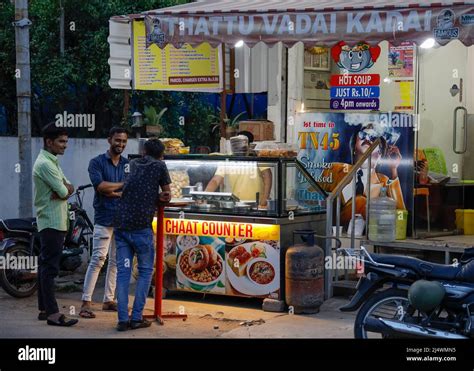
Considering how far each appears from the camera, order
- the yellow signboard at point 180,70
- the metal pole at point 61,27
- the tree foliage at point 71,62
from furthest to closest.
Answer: the tree foliage at point 71,62 < the metal pole at point 61,27 < the yellow signboard at point 180,70

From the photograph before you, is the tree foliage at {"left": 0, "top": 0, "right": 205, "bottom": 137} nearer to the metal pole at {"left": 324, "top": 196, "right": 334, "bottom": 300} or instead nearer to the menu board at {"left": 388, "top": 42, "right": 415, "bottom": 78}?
the menu board at {"left": 388, "top": 42, "right": 415, "bottom": 78}

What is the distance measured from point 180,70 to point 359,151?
8.37 feet

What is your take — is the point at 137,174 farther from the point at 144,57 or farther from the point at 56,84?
the point at 56,84

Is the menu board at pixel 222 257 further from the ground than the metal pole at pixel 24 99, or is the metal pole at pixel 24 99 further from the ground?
the metal pole at pixel 24 99

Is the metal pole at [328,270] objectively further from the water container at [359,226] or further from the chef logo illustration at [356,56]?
the chef logo illustration at [356,56]

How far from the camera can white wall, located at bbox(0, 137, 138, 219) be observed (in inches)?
526

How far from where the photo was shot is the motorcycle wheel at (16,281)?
10.6 meters

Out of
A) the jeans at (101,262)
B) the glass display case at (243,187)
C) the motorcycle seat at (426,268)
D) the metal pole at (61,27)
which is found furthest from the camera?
the metal pole at (61,27)

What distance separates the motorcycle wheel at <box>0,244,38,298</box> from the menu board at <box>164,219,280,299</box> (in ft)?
5.47

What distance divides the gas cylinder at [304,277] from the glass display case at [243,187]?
1.64ft
